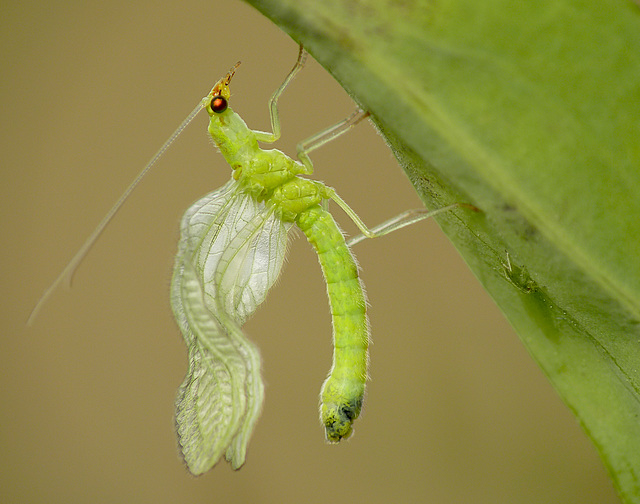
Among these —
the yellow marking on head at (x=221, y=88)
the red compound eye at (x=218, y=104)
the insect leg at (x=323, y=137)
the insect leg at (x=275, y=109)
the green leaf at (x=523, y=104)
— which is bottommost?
the green leaf at (x=523, y=104)

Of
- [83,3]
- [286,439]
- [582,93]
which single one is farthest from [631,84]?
[83,3]

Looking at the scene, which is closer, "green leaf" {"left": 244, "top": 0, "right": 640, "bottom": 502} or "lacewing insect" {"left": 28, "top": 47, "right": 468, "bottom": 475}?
"green leaf" {"left": 244, "top": 0, "right": 640, "bottom": 502}

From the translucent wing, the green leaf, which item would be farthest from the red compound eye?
the green leaf

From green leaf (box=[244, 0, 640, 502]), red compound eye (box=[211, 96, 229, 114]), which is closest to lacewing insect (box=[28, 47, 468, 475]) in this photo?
red compound eye (box=[211, 96, 229, 114])

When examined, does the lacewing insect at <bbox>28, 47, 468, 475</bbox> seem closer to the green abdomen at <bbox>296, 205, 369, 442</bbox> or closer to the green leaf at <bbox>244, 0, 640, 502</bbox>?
the green abdomen at <bbox>296, 205, 369, 442</bbox>

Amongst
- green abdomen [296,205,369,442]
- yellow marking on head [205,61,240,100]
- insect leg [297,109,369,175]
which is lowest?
green abdomen [296,205,369,442]

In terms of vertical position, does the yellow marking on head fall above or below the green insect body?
above

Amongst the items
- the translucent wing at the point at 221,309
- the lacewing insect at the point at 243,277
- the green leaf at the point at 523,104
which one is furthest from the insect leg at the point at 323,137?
the green leaf at the point at 523,104

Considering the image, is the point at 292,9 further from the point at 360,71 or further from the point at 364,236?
the point at 364,236

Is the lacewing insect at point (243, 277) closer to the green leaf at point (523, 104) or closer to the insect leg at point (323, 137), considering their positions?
the insect leg at point (323, 137)
